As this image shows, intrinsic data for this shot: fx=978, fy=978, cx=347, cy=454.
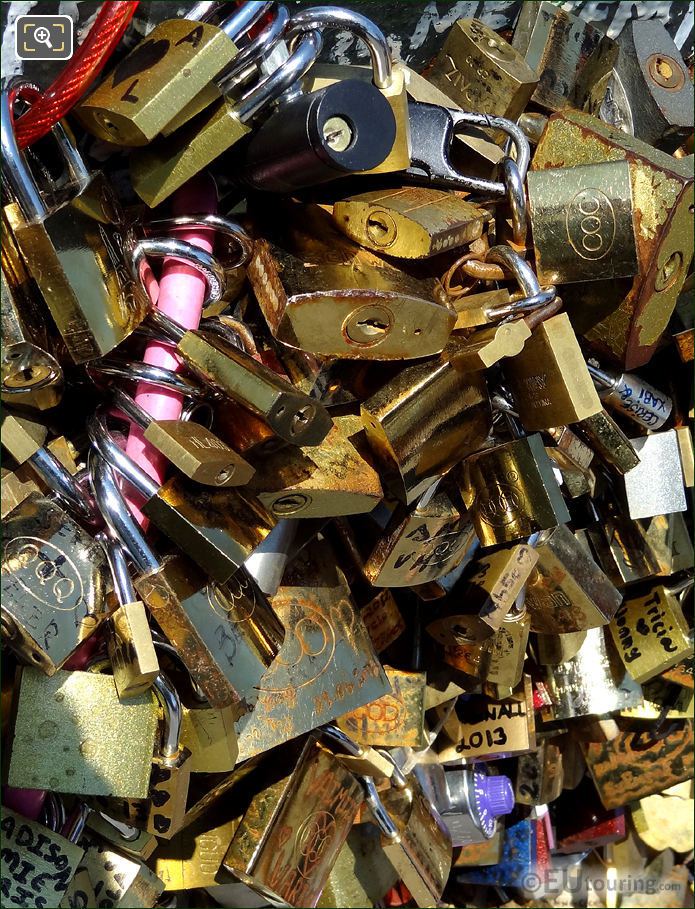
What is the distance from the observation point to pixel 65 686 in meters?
1.10

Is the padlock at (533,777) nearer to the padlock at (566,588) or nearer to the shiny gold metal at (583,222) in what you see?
the padlock at (566,588)

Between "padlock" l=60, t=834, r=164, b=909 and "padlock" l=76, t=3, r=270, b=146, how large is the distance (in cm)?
88

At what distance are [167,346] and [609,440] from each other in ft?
2.35

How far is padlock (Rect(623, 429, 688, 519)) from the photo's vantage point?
161cm

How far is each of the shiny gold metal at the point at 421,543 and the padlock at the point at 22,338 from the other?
0.47m

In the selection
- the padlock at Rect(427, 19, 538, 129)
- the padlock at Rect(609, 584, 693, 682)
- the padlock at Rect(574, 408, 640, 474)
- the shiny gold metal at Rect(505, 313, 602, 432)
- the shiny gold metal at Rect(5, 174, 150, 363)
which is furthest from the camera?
the padlock at Rect(609, 584, 693, 682)

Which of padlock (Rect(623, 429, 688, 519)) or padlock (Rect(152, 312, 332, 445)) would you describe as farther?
padlock (Rect(623, 429, 688, 519))

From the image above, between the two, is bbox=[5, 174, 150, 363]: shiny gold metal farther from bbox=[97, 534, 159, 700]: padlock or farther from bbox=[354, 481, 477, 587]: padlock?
bbox=[354, 481, 477, 587]: padlock

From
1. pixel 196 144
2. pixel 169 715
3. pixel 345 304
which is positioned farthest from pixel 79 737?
pixel 196 144

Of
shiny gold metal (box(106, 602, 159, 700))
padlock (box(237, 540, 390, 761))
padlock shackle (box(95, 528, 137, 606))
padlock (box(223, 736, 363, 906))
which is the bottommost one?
padlock (box(223, 736, 363, 906))

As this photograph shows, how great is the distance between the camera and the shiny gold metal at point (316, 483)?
3.76ft

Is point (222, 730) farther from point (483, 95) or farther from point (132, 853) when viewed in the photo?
point (483, 95)

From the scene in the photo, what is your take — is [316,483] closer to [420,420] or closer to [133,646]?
[420,420]

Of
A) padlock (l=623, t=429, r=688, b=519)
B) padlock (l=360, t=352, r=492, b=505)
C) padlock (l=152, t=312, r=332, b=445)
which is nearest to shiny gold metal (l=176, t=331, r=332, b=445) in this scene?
padlock (l=152, t=312, r=332, b=445)
